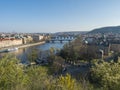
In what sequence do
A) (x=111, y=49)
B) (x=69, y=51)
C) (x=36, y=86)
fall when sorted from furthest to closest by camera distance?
(x=111, y=49) → (x=69, y=51) → (x=36, y=86)

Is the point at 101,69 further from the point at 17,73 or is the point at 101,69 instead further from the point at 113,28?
the point at 113,28

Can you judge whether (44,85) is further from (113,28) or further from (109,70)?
(113,28)

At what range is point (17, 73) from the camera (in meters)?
5.00

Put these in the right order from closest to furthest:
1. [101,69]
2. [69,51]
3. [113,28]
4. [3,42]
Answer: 1. [101,69]
2. [69,51]
3. [3,42]
4. [113,28]

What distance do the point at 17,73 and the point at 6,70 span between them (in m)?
0.28

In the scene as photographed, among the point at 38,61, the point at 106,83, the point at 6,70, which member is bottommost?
the point at 38,61

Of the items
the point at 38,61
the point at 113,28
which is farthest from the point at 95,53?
the point at 113,28

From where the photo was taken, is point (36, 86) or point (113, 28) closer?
point (36, 86)

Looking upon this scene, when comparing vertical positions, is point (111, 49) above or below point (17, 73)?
below

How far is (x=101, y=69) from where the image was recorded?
584 cm

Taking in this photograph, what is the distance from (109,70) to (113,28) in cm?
9516

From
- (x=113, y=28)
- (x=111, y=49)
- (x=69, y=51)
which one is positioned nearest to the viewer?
(x=69, y=51)

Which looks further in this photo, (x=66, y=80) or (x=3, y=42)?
(x=3, y=42)

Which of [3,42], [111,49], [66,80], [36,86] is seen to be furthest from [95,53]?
[3,42]
